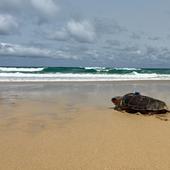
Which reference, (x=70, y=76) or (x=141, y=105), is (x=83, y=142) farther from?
(x=70, y=76)

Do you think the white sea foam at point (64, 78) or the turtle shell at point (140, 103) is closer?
the turtle shell at point (140, 103)

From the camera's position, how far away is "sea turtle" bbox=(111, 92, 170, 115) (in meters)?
6.03

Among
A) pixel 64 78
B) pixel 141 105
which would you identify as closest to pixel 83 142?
pixel 141 105

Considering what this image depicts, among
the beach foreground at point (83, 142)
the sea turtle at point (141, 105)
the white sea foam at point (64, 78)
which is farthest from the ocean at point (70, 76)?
the beach foreground at point (83, 142)

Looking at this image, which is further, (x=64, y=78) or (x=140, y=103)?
(x=64, y=78)

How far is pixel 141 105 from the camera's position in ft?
20.3

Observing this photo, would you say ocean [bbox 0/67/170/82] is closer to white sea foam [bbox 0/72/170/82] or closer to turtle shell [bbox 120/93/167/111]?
white sea foam [bbox 0/72/170/82]

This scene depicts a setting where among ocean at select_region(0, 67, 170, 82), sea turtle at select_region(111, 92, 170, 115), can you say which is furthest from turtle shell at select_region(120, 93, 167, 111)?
Result: ocean at select_region(0, 67, 170, 82)

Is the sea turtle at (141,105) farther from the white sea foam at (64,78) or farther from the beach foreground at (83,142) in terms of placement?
the white sea foam at (64,78)

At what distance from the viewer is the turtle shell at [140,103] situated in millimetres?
6043

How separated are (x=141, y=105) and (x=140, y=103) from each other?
0.28 ft

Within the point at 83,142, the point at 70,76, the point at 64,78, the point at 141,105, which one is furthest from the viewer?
the point at 70,76

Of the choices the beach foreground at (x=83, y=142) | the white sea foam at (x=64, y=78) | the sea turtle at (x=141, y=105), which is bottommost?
the white sea foam at (x=64, y=78)

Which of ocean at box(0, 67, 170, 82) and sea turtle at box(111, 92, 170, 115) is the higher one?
sea turtle at box(111, 92, 170, 115)
